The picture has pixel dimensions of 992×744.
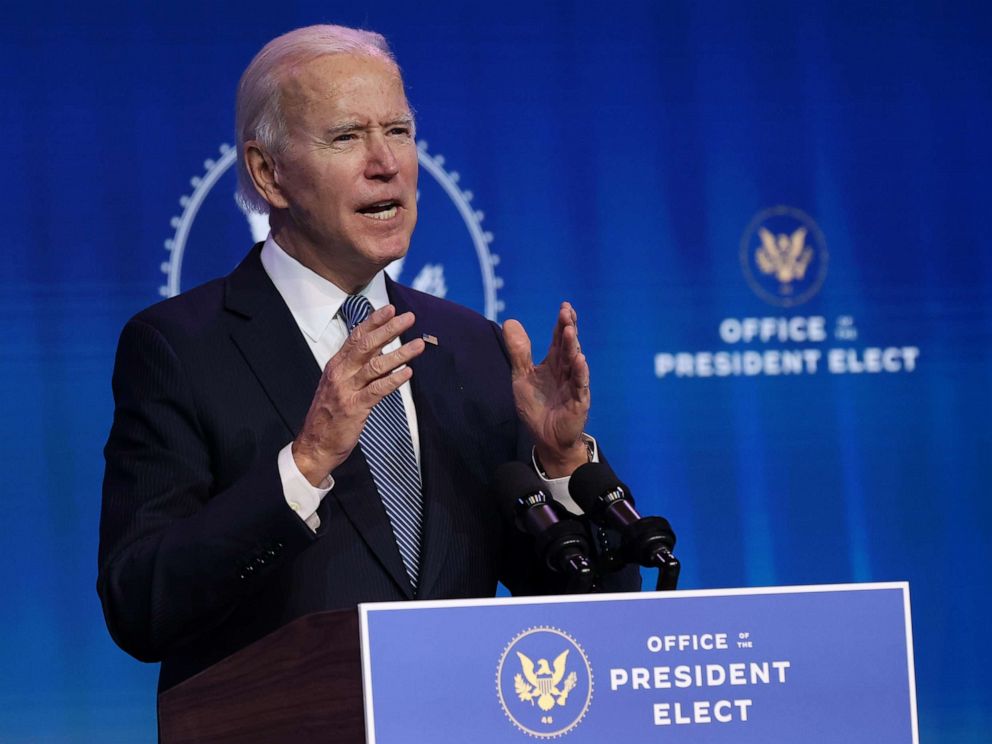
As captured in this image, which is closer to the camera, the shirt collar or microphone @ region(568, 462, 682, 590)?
microphone @ region(568, 462, 682, 590)

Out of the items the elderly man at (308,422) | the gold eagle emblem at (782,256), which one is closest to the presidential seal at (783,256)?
the gold eagle emblem at (782,256)

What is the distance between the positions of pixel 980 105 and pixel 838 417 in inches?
38.5

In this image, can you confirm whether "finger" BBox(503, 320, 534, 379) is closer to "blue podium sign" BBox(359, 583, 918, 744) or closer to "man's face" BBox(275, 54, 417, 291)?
"man's face" BBox(275, 54, 417, 291)

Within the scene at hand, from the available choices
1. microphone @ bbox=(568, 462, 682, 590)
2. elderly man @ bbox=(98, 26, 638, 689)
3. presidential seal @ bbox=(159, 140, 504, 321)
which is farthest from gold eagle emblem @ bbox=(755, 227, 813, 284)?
microphone @ bbox=(568, 462, 682, 590)

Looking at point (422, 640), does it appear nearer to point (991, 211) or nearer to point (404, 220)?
point (404, 220)

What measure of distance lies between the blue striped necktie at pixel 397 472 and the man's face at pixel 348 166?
221 millimetres

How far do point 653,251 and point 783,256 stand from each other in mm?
348

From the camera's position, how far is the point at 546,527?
1568mm

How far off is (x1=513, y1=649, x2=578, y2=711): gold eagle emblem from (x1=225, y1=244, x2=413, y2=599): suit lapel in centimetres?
56

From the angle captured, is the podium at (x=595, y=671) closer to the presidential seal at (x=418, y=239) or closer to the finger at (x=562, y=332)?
the finger at (x=562, y=332)

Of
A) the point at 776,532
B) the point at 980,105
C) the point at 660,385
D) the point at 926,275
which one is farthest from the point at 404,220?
the point at 980,105

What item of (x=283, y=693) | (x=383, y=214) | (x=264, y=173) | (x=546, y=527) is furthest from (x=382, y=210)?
(x=283, y=693)

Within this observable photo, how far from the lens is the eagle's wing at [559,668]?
128cm

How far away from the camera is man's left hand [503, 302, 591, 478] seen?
185cm
